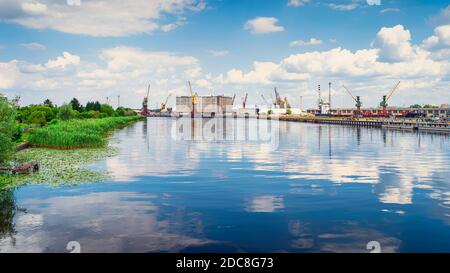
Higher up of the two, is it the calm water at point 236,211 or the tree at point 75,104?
the tree at point 75,104

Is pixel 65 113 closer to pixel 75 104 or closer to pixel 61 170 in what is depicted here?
pixel 75 104

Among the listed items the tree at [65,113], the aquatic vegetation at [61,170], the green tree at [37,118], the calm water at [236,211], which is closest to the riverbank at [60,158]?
the aquatic vegetation at [61,170]

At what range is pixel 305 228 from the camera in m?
20.2

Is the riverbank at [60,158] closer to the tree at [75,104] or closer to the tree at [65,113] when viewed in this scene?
the tree at [65,113]

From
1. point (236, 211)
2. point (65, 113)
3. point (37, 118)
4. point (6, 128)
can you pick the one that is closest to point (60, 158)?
point (6, 128)

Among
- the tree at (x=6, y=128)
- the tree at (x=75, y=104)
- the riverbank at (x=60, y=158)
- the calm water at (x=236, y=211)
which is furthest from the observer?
the tree at (x=75, y=104)

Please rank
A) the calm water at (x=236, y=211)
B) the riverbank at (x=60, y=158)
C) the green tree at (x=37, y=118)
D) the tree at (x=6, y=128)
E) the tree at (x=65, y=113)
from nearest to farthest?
the calm water at (x=236, y=211) < the riverbank at (x=60, y=158) < the tree at (x=6, y=128) < the green tree at (x=37, y=118) < the tree at (x=65, y=113)

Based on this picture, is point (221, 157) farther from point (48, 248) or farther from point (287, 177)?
point (48, 248)

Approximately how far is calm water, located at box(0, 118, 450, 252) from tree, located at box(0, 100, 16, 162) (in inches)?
306

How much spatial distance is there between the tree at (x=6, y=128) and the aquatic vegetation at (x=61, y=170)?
269cm

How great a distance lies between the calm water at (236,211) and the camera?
1800 centimetres

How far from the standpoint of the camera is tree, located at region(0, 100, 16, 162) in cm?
3552

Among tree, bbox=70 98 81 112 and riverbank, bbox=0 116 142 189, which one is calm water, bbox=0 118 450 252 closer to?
riverbank, bbox=0 116 142 189

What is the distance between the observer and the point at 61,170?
37.2 meters
